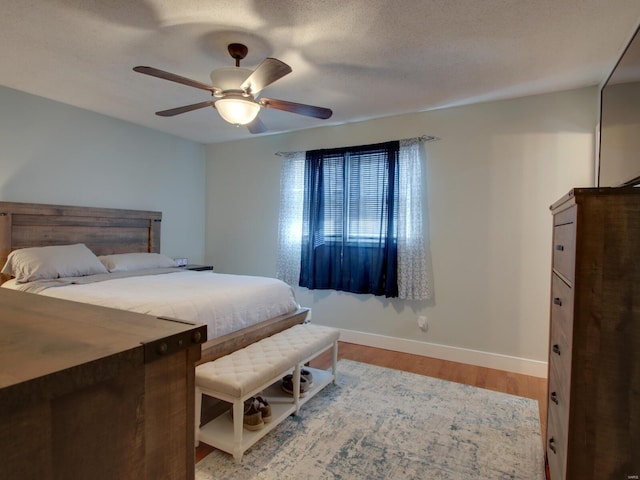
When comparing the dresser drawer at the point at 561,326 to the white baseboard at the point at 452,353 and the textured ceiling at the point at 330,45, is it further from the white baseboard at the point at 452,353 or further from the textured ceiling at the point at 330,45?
the white baseboard at the point at 452,353

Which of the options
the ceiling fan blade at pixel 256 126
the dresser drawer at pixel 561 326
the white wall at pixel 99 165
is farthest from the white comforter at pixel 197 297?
the dresser drawer at pixel 561 326

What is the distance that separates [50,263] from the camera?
293 cm

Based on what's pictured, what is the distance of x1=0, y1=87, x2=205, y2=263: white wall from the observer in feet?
10.3

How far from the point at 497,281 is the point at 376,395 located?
Result: 5.02 ft

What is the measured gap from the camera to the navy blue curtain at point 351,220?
143 inches

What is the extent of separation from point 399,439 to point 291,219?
2672mm

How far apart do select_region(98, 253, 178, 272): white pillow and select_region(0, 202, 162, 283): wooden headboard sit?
23cm

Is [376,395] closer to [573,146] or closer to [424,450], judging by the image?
[424,450]

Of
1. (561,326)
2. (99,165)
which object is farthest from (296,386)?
(99,165)

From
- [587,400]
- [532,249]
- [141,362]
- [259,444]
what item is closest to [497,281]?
[532,249]

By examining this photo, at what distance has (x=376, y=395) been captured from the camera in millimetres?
2680

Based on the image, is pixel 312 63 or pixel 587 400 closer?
pixel 587 400

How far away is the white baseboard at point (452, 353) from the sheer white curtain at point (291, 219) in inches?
37.9

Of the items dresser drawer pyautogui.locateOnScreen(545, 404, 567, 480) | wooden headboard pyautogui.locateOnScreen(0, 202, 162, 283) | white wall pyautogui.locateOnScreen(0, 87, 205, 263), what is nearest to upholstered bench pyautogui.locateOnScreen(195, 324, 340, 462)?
dresser drawer pyautogui.locateOnScreen(545, 404, 567, 480)
